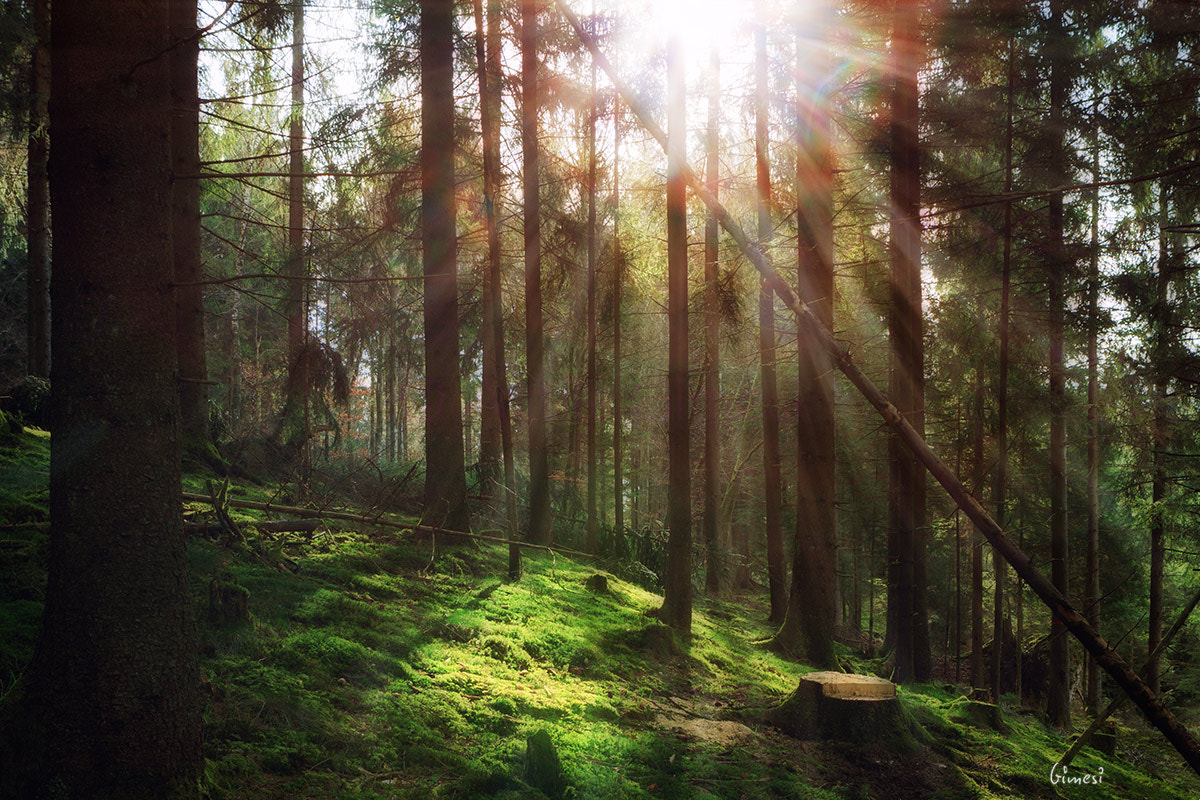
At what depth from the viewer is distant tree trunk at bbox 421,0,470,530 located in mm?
8625

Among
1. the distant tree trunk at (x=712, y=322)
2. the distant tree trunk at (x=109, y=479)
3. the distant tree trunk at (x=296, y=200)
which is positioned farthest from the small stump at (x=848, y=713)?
the distant tree trunk at (x=712, y=322)

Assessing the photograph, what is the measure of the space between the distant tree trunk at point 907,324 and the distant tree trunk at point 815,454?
3.46 feet

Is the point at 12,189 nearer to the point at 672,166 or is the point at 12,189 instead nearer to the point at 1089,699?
the point at 672,166

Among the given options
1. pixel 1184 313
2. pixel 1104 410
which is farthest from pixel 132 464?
pixel 1104 410

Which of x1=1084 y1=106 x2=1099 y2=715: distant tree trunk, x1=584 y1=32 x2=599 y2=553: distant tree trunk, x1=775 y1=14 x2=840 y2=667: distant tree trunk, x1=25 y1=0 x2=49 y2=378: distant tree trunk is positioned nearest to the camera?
x1=775 y1=14 x2=840 y2=667: distant tree trunk

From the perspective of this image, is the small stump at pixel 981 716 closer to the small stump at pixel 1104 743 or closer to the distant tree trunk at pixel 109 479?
the small stump at pixel 1104 743

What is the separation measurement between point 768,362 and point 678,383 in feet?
15.8

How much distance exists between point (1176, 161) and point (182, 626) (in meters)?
11.3

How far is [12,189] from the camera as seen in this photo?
11.9 m

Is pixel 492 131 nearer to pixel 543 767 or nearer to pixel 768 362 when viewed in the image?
pixel 768 362

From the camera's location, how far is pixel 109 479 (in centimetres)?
286

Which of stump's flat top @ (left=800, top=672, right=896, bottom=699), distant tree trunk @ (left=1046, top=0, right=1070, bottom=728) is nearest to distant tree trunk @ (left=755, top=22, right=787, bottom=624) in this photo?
distant tree trunk @ (left=1046, top=0, right=1070, bottom=728)

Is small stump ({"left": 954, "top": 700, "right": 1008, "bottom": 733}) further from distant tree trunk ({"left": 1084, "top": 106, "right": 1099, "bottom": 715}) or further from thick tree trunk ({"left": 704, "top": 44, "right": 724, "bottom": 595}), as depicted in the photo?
thick tree trunk ({"left": 704, "top": 44, "right": 724, "bottom": 595})

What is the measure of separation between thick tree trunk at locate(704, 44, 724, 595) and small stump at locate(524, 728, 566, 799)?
9318 mm
